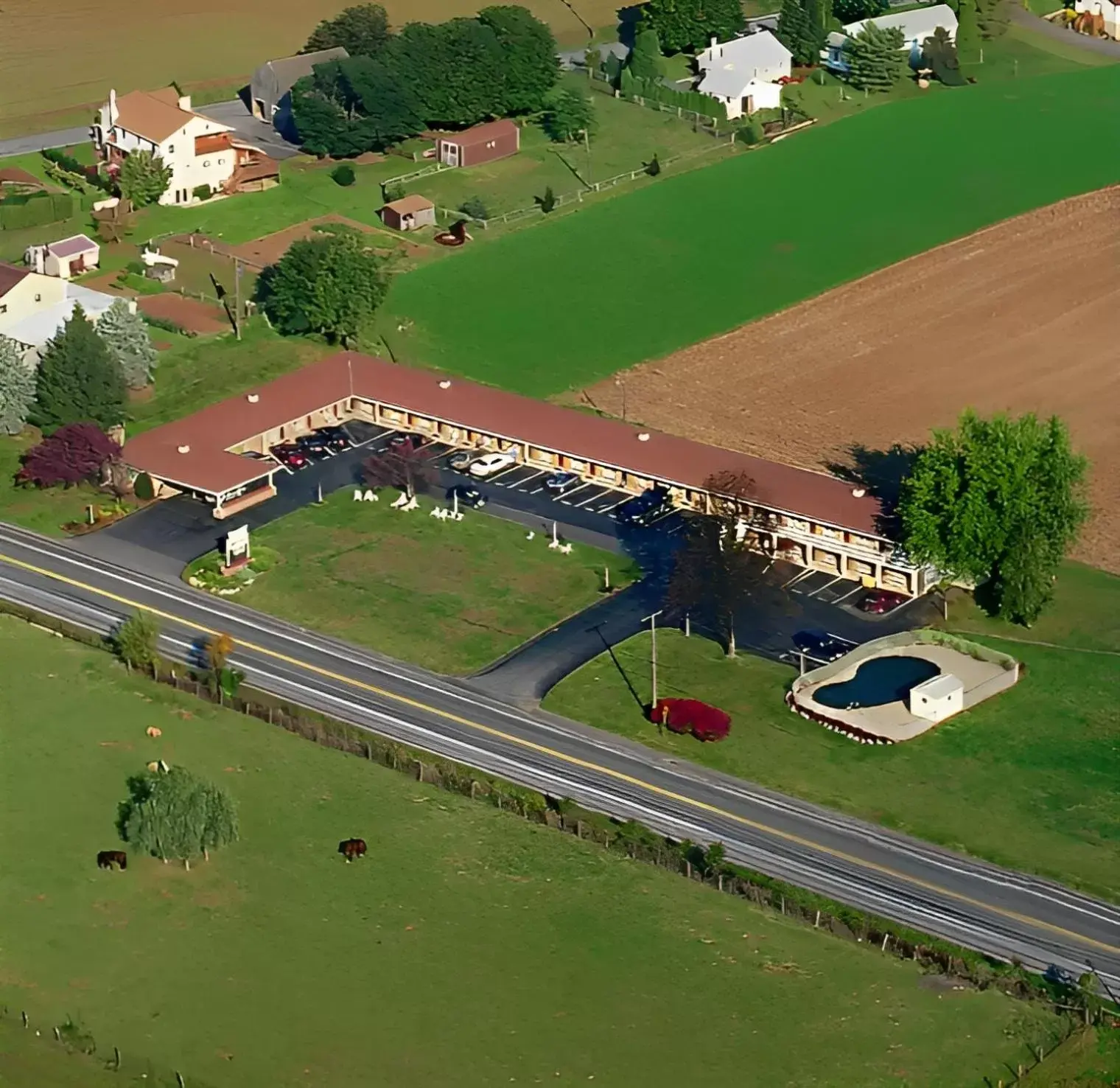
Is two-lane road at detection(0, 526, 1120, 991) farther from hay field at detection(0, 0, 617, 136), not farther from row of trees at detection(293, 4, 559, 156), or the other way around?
hay field at detection(0, 0, 617, 136)

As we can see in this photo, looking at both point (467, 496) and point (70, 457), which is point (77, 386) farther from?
point (467, 496)

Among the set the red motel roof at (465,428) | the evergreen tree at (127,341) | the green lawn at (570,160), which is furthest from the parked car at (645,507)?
the green lawn at (570,160)

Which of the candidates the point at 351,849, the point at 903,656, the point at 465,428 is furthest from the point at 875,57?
the point at 351,849

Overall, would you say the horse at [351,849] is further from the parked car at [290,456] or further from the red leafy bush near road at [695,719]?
the parked car at [290,456]

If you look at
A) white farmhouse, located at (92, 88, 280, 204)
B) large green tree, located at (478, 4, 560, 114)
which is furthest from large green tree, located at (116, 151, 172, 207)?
large green tree, located at (478, 4, 560, 114)

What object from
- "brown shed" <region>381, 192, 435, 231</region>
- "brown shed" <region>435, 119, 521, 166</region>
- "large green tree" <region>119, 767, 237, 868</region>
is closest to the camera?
"large green tree" <region>119, 767, 237, 868</region>

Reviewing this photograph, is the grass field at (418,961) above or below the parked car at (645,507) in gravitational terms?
below
